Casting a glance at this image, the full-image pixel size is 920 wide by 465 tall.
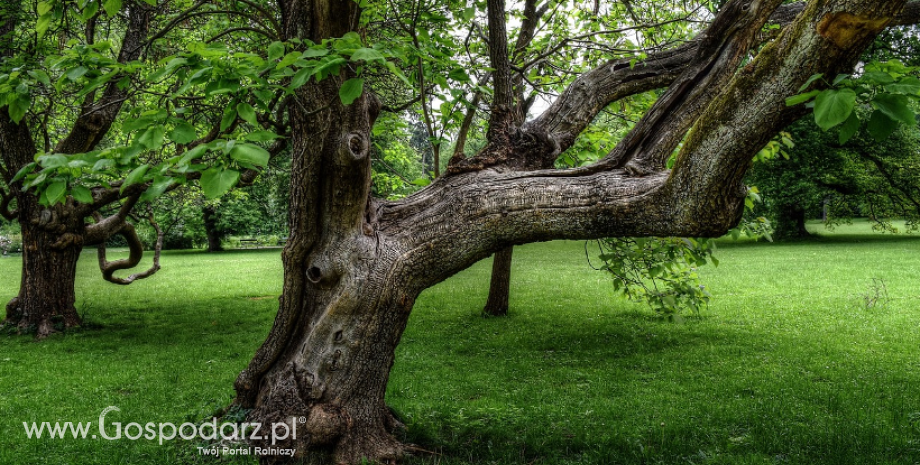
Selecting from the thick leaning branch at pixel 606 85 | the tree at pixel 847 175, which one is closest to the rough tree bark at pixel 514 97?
the thick leaning branch at pixel 606 85

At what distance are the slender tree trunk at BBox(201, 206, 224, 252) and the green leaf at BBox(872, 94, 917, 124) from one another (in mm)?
38921

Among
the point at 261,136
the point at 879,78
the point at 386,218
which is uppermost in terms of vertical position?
the point at 879,78

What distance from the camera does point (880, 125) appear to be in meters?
2.05

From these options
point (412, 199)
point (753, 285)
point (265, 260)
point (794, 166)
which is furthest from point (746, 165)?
point (794, 166)

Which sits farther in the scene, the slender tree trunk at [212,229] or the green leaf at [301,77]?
the slender tree trunk at [212,229]

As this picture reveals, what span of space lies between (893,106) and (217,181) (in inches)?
93.1

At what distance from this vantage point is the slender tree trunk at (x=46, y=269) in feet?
32.6

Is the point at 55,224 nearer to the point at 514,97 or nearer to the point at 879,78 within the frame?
the point at 514,97

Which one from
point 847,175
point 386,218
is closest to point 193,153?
point 386,218

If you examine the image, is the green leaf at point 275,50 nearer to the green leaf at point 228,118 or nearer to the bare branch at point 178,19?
the green leaf at point 228,118

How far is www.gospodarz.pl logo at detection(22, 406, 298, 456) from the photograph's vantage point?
13.0 ft

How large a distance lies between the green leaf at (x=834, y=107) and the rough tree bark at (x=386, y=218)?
1.12m

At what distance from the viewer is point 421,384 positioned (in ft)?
22.9

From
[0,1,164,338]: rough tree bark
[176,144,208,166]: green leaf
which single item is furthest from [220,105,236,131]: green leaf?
[0,1,164,338]: rough tree bark
